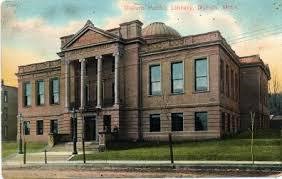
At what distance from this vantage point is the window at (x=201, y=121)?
23.2 meters

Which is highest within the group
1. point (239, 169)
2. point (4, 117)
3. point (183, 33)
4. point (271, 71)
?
point (183, 33)

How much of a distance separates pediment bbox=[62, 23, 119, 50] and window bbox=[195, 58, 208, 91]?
14.7 ft

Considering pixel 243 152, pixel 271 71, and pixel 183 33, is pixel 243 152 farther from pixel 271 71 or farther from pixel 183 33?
pixel 183 33

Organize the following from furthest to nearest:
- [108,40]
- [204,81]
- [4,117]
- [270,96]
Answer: [108,40], [204,81], [4,117], [270,96]

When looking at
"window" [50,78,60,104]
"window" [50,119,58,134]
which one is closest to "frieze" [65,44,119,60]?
"window" [50,78,60,104]

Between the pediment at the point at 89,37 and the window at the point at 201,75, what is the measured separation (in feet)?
14.7

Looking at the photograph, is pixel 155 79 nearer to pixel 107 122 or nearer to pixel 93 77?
pixel 93 77

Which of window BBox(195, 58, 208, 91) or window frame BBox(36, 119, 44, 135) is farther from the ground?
window BBox(195, 58, 208, 91)

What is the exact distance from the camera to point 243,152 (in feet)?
65.9

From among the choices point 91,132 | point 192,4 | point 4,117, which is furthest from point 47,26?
point 91,132

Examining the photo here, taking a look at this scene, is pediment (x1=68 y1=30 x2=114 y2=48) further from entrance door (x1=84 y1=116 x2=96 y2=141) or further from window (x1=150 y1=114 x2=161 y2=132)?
window (x1=150 y1=114 x2=161 y2=132)

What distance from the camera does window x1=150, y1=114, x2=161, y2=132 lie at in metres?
24.6

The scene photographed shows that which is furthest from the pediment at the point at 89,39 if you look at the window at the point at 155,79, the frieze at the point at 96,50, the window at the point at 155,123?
the window at the point at 155,123

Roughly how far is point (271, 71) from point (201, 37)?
3.89 m
